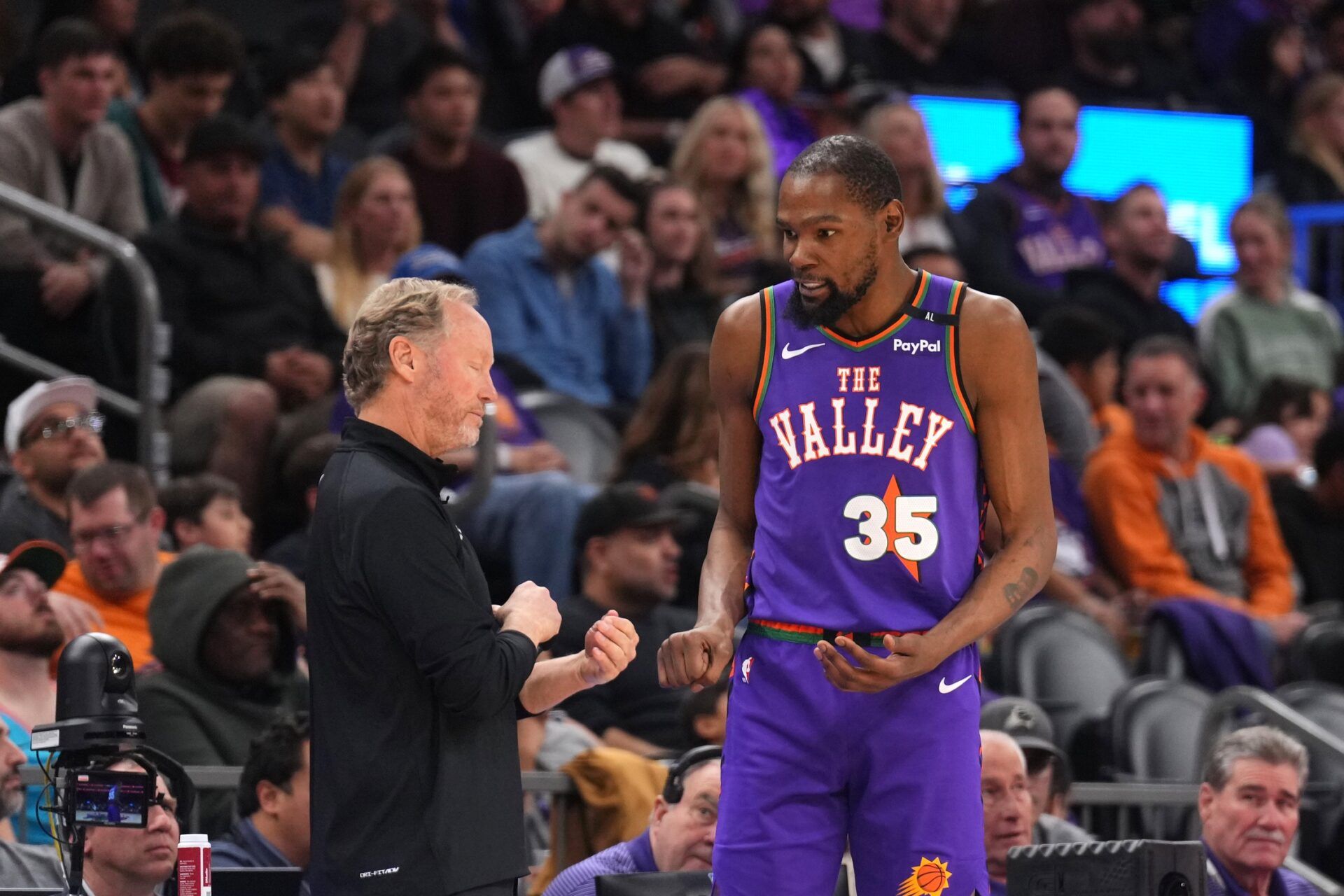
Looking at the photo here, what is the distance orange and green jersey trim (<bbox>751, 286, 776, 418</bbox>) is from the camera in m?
4.15

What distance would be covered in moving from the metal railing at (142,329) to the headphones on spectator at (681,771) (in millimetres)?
3069

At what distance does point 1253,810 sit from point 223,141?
4.89m

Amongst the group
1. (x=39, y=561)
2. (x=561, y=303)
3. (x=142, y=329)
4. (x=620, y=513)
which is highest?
(x=561, y=303)

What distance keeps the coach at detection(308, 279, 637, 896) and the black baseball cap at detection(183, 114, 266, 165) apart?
4.92 metres

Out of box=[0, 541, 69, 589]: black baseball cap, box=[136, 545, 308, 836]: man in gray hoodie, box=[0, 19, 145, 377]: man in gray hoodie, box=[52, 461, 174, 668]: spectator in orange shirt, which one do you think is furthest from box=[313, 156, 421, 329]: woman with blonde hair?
box=[0, 541, 69, 589]: black baseball cap

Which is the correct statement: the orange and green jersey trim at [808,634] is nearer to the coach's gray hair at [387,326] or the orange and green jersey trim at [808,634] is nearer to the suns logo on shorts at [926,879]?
the suns logo on shorts at [926,879]

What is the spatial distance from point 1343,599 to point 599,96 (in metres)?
4.49

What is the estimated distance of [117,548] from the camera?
6.76 meters

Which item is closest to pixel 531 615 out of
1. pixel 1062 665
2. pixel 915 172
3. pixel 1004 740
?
pixel 1004 740

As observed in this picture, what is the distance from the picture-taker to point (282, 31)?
11.9 meters

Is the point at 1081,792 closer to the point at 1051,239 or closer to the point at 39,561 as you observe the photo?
the point at 39,561

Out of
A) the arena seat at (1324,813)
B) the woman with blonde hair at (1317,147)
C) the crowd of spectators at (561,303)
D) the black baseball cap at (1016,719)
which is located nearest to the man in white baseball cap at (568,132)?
the crowd of spectators at (561,303)

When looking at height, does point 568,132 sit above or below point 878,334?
above

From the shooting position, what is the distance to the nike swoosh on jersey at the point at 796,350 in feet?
13.5
